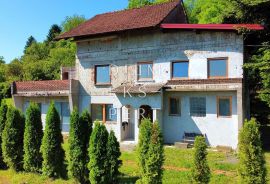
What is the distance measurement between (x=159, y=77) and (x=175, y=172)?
8.44 m

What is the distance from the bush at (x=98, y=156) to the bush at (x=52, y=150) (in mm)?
1980

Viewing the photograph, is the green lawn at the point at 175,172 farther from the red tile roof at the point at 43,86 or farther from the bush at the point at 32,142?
the red tile roof at the point at 43,86

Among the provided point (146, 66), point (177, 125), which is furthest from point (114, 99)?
point (177, 125)

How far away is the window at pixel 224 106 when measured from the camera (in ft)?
55.4

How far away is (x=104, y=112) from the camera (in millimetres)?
21359

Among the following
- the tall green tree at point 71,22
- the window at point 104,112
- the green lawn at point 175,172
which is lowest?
the green lawn at point 175,172

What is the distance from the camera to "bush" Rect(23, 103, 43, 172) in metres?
11.6

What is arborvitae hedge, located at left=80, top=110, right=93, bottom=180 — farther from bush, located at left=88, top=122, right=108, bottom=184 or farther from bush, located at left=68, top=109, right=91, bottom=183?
bush, located at left=88, top=122, right=108, bottom=184

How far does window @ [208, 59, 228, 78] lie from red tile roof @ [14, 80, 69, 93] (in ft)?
34.6

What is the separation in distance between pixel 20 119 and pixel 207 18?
23240 millimetres

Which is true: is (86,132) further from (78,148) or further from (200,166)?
(200,166)

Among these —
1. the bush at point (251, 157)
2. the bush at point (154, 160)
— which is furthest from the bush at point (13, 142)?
the bush at point (251, 157)

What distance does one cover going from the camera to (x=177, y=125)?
1853 centimetres

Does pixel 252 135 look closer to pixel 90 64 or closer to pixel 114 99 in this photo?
pixel 114 99
